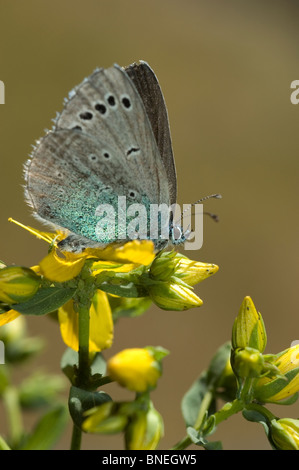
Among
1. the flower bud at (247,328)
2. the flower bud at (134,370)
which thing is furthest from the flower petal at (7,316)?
the flower bud at (247,328)

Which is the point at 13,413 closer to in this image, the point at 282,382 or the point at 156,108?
the point at 282,382

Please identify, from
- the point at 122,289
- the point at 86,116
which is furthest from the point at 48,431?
the point at 86,116

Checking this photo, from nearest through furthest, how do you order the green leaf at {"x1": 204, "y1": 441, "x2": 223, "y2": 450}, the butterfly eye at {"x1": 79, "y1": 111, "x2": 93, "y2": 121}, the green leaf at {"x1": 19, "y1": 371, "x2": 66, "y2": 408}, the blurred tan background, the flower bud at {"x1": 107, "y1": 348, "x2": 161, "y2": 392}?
the flower bud at {"x1": 107, "y1": 348, "x2": 161, "y2": 392}
the green leaf at {"x1": 204, "y1": 441, "x2": 223, "y2": 450}
the butterfly eye at {"x1": 79, "y1": 111, "x2": 93, "y2": 121}
the green leaf at {"x1": 19, "y1": 371, "x2": 66, "y2": 408}
the blurred tan background

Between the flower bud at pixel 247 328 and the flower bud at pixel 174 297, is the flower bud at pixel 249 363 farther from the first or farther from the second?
the flower bud at pixel 174 297

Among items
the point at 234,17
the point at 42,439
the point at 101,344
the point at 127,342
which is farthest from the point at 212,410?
the point at 234,17

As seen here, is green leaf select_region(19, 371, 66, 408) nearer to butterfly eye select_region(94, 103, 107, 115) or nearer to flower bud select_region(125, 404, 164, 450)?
flower bud select_region(125, 404, 164, 450)

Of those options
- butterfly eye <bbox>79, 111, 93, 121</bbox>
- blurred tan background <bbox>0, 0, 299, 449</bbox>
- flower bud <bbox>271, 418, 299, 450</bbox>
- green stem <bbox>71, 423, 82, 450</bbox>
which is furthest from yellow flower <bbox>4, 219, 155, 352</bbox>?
blurred tan background <bbox>0, 0, 299, 449</bbox>

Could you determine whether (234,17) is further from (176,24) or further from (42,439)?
(42,439)
